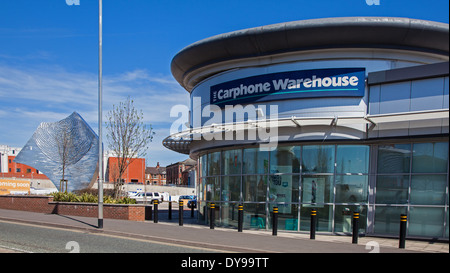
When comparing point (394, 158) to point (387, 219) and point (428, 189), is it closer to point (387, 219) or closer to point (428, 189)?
point (428, 189)

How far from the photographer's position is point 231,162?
18453 millimetres

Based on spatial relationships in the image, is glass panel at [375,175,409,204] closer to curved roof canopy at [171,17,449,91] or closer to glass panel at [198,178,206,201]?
curved roof canopy at [171,17,449,91]

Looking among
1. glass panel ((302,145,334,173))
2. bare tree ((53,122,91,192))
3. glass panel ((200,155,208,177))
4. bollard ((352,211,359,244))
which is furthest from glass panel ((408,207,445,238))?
bare tree ((53,122,91,192))

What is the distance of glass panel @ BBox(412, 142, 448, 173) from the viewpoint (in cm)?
1413

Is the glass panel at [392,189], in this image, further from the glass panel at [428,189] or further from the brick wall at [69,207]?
the brick wall at [69,207]

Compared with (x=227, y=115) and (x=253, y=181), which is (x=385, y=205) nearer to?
(x=253, y=181)

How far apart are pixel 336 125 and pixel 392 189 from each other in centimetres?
307

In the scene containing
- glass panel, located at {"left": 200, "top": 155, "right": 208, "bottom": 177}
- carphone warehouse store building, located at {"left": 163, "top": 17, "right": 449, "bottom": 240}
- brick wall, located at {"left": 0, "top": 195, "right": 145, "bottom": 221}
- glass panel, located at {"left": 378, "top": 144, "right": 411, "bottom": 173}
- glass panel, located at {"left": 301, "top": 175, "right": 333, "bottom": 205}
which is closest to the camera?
carphone warehouse store building, located at {"left": 163, "top": 17, "right": 449, "bottom": 240}

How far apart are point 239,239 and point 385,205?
5.85 meters

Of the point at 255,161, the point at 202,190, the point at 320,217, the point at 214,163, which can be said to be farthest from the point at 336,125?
the point at 202,190

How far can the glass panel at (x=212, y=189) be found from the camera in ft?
63.0

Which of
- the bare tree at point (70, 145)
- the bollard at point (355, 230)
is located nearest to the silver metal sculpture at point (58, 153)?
the bare tree at point (70, 145)

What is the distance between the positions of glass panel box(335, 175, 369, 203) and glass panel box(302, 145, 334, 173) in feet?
1.95

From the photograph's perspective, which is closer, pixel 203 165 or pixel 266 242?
pixel 266 242
